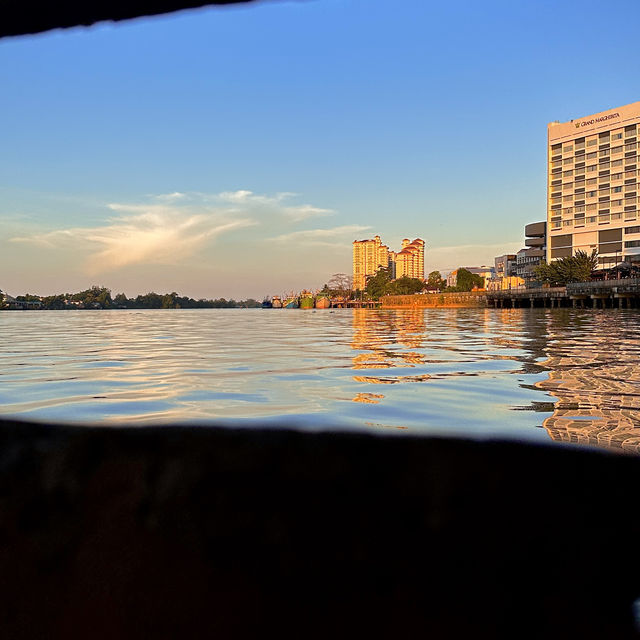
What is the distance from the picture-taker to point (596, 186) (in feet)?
303

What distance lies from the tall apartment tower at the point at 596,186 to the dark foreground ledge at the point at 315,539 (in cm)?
9503

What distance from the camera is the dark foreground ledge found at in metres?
1.36

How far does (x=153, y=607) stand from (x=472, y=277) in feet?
460

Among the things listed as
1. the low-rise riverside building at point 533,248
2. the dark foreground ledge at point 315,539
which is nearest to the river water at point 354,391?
the dark foreground ledge at point 315,539

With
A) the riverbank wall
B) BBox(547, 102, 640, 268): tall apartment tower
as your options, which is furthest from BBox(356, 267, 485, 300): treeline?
BBox(547, 102, 640, 268): tall apartment tower

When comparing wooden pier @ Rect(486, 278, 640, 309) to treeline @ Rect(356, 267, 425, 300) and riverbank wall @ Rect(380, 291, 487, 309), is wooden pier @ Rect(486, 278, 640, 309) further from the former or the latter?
treeline @ Rect(356, 267, 425, 300)

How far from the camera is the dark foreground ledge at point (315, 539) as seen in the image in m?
1.36

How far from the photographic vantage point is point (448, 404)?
3.55 m

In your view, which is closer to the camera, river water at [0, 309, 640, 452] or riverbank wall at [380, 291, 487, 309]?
river water at [0, 309, 640, 452]

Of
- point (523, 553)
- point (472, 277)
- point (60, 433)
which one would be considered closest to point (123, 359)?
point (60, 433)

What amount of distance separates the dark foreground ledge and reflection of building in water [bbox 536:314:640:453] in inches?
28.6

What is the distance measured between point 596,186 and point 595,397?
102703 mm

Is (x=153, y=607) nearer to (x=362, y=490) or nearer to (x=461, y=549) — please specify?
(x=362, y=490)

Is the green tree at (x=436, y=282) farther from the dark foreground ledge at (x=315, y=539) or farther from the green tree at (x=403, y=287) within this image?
the dark foreground ledge at (x=315, y=539)
